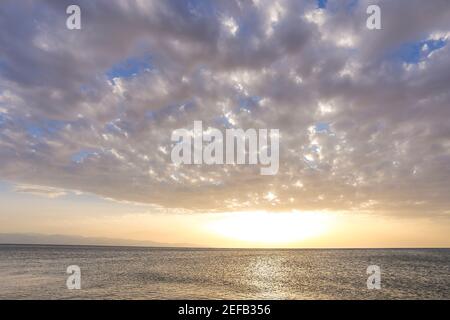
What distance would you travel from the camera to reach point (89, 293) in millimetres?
41656

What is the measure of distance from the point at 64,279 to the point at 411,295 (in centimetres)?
5531
